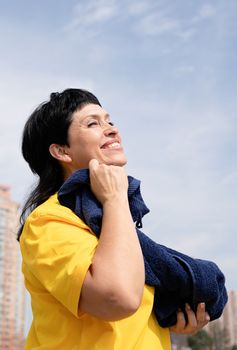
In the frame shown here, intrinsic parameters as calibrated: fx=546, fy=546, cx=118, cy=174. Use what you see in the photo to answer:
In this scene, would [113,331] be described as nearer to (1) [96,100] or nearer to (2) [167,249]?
(2) [167,249]

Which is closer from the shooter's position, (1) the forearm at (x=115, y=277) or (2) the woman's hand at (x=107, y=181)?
(1) the forearm at (x=115, y=277)

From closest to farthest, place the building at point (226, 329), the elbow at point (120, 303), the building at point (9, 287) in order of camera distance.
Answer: the elbow at point (120, 303), the building at point (226, 329), the building at point (9, 287)

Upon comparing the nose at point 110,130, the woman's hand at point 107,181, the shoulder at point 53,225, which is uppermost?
the nose at point 110,130

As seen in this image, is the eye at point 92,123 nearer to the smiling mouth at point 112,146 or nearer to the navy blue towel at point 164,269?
the smiling mouth at point 112,146

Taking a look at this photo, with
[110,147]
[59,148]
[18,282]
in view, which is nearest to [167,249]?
[110,147]

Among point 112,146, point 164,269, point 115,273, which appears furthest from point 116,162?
point 115,273

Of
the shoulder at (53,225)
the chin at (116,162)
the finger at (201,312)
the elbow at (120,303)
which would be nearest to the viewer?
the elbow at (120,303)

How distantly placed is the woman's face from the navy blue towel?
117 mm

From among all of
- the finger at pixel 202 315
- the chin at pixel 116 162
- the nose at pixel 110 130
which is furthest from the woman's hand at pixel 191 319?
the nose at pixel 110 130

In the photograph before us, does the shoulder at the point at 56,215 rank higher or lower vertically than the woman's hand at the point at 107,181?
lower

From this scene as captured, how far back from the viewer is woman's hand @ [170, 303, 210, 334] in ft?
5.91

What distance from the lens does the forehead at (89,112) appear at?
203 cm

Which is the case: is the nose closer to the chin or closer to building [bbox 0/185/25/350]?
the chin

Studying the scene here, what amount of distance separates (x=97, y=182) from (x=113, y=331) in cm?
46
